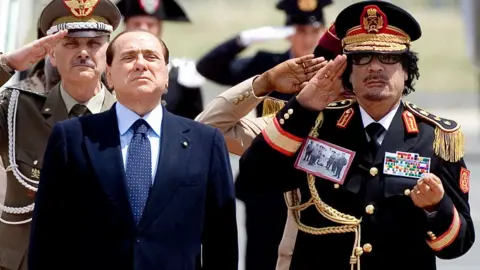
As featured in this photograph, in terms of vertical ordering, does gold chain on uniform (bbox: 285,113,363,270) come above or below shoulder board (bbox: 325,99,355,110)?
below

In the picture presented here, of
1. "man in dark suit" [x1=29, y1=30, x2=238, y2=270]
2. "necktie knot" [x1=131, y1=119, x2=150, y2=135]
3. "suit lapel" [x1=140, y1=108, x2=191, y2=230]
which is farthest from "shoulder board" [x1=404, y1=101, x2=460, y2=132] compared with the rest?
"necktie knot" [x1=131, y1=119, x2=150, y2=135]

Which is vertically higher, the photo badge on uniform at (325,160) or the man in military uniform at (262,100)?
the man in military uniform at (262,100)

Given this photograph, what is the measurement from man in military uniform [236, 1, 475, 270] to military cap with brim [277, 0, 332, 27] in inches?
101

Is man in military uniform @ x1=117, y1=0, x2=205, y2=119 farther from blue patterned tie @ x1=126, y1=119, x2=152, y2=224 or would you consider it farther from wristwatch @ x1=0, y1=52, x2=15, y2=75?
blue patterned tie @ x1=126, y1=119, x2=152, y2=224

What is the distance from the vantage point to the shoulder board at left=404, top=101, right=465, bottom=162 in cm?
581

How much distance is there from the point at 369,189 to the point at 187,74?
120 inches

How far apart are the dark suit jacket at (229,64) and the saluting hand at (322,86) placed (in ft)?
9.18

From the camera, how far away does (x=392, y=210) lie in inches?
228

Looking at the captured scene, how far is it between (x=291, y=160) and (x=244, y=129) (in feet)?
2.27

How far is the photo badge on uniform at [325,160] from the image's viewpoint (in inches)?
230

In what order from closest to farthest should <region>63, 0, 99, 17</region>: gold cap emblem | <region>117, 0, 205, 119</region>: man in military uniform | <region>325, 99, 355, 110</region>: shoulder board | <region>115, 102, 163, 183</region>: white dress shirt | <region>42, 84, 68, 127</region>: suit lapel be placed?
1. <region>115, 102, 163, 183</region>: white dress shirt
2. <region>325, 99, 355, 110</region>: shoulder board
3. <region>42, 84, 68, 127</region>: suit lapel
4. <region>63, 0, 99, 17</region>: gold cap emblem
5. <region>117, 0, 205, 119</region>: man in military uniform

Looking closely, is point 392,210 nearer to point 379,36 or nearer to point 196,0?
point 379,36

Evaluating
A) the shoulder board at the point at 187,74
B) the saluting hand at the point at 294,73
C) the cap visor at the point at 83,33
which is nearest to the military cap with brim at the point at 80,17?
the cap visor at the point at 83,33

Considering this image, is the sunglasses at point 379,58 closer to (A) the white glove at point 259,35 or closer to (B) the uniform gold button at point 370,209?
(B) the uniform gold button at point 370,209
